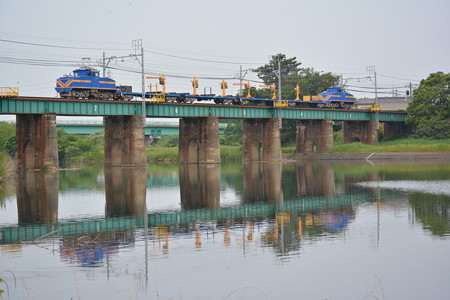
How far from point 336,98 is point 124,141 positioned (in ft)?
128

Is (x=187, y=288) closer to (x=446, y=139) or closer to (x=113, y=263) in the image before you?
(x=113, y=263)

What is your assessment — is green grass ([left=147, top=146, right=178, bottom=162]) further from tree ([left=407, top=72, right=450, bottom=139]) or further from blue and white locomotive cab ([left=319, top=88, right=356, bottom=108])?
tree ([left=407, top=72, right=450, bottom=139])

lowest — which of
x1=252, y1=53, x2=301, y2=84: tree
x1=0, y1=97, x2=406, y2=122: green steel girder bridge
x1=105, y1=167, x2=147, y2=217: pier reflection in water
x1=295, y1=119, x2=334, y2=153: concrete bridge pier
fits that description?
x1=105, y1=167, x2=147, y2=217: pier reflection in water

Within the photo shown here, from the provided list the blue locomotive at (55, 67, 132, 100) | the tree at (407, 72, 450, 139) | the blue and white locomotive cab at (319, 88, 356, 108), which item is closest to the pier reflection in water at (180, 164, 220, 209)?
the blue locomotive at (55, 67, 132, 100)

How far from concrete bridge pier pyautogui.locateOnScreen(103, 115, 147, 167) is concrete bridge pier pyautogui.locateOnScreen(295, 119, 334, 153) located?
112ft

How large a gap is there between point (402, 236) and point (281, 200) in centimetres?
1273

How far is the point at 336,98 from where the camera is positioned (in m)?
99.4

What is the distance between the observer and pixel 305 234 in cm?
2300

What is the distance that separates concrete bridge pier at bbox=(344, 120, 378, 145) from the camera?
342 ft

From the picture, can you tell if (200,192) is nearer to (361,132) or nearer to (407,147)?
(407,147)

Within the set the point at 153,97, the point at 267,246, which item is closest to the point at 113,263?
the point at 267,246

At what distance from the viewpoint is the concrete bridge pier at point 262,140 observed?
88.7 m

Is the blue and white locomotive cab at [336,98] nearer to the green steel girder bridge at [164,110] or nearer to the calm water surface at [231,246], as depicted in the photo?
the green steel girder bridge at [164,110]

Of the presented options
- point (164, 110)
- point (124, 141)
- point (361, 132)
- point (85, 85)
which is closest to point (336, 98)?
point (361, 132)
